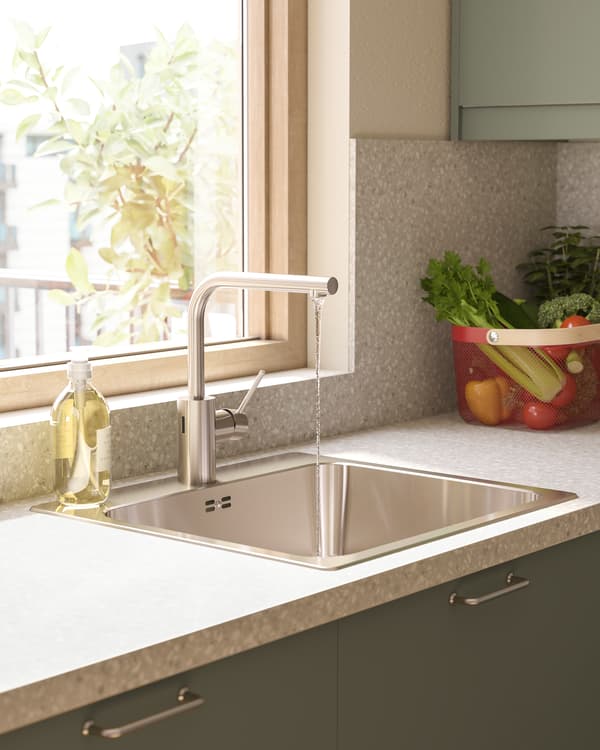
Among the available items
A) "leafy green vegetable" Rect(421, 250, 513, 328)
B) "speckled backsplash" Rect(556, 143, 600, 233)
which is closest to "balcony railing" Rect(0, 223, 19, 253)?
"leafy green vegetable" Rect(421, 250, 513, 328)

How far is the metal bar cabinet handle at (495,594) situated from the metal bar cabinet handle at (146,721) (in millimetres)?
444

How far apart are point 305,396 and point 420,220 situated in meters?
0.44

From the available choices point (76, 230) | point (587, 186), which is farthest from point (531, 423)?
point (76, 230)

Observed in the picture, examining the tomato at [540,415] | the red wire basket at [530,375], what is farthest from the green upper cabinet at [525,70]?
the tomato at [540,415]

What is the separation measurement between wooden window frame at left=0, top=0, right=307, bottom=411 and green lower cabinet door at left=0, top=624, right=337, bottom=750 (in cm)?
89

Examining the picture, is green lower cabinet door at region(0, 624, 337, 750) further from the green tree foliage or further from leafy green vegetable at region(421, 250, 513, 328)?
leafy green vegetable at region(421, 250, 513, 328)

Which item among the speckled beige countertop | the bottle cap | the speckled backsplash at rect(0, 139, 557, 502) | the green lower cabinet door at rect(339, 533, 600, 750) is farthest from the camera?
the speckled backsplash at rect(0, 139, 557, 502)

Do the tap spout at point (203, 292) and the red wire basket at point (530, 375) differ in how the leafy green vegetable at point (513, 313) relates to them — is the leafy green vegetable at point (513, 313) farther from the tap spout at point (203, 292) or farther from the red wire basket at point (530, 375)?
the tap spout at point (203, 292)

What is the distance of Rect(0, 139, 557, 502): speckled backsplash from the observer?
7.27ft

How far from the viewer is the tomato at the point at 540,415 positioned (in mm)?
2312

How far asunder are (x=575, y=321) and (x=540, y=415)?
7.2 inches

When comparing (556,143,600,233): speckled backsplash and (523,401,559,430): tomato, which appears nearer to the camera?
(523,401,559,430): tomato

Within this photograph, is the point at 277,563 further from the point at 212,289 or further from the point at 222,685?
the point at 212,289

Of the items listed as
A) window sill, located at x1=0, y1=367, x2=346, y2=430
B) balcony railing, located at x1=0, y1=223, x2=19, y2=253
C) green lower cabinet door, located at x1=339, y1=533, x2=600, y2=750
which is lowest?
green lower cabinet door, located at x1=339, y1=533, x2=600, y2=750
